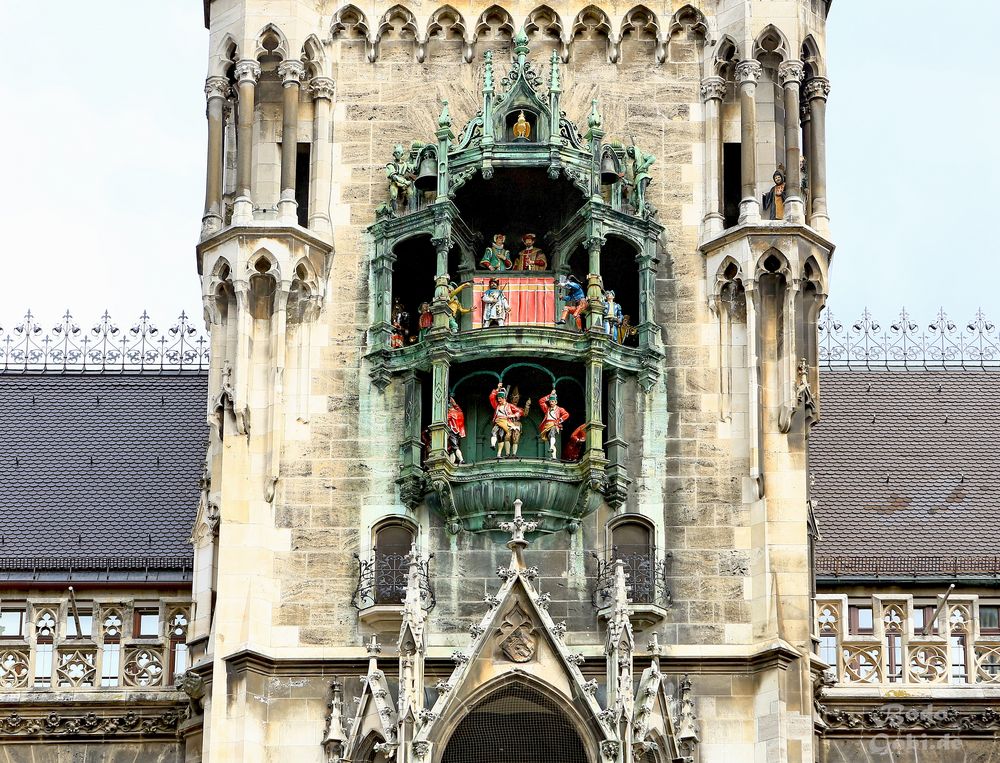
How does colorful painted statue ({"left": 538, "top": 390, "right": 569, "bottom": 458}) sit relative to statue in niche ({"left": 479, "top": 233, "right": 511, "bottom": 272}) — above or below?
below

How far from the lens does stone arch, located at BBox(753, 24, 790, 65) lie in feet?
126

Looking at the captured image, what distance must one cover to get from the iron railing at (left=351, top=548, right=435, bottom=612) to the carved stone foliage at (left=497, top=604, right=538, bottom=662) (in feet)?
4.14

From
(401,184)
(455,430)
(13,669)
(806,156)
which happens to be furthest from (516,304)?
(13,669)

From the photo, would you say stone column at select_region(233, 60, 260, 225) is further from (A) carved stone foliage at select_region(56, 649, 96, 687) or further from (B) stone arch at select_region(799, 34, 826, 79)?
(B) stone arch at select_region(799, 34, 826, 79)

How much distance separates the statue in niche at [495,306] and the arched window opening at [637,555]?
3.24 m

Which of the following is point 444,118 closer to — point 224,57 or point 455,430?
point 224,57

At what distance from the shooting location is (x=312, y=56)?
38.7 m

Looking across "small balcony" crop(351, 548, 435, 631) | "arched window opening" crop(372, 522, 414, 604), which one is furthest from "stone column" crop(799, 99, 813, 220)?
"small balcony" crop(351, 548, 435, 631)

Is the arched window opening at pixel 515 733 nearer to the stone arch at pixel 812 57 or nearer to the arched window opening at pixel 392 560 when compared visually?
the arched window opening at pixel 392 560

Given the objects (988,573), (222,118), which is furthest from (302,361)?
(988,573)

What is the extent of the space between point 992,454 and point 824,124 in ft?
24.0

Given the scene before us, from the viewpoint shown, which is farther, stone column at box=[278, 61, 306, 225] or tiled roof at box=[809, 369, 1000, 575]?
tiled roof at box=[809, 369, 1000, 575]

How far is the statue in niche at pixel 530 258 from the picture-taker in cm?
3819

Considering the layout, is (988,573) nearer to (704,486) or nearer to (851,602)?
(851,602)
